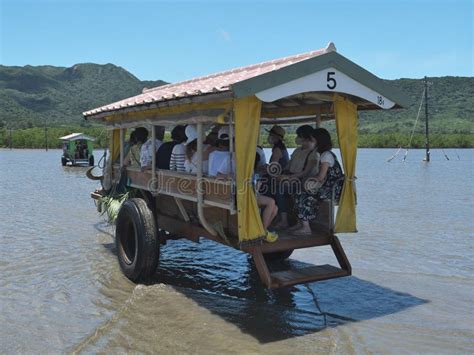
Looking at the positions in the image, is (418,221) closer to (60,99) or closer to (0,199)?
(0,199)

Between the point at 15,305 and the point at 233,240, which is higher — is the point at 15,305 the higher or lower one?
the lower one

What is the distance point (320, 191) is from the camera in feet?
20.7

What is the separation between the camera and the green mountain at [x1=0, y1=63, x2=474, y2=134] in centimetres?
10595

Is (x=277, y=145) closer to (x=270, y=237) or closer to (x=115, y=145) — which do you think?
(x=270, y=237)

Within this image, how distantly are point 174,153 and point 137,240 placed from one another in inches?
50.2

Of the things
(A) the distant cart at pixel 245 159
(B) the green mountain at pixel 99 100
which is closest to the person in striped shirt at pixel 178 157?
(A) the distant cart at pixel 245 159

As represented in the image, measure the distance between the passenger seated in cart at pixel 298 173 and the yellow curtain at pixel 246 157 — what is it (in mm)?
1236

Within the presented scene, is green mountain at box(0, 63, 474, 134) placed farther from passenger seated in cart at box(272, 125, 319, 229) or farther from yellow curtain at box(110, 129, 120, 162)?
passenger seated in cart at box(272, 125, 319, 229)

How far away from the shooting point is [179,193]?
250 inches

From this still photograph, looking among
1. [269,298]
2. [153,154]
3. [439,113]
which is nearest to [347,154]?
[269,298]

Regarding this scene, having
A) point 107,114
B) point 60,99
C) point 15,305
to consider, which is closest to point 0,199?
point 107,114

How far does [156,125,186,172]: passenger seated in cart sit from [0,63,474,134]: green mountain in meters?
82.3

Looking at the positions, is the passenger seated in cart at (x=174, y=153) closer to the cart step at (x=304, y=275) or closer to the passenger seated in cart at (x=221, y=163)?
the passenger seated in cart at (x=221, y=163)

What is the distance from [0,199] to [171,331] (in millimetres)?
12857
